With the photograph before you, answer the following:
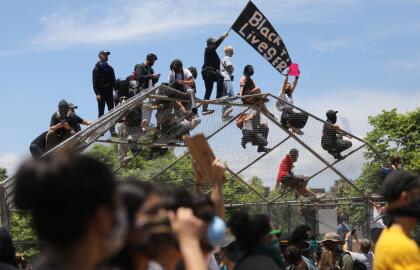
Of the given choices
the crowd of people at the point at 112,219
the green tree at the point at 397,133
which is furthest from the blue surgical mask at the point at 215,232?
the green tree at the point at 397,133

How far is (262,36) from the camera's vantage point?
1736 cm

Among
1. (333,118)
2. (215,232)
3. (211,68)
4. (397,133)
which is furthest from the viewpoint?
(397,133)

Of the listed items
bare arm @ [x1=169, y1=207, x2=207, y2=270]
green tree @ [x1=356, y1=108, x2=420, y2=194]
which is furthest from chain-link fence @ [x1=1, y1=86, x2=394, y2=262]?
green tree @ [x1=356, y1=108, x2=420, y2=194]

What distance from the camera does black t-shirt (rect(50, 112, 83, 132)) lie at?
15.7 m

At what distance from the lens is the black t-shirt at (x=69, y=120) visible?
15.7 meters

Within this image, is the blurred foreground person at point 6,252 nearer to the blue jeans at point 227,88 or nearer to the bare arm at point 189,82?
the bare arm at point 189,82

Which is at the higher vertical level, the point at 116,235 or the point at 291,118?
the point at 291,118

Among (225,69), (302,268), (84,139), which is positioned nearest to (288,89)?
(225,69)

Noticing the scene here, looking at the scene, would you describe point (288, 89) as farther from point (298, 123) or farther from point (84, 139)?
point (84, 139)

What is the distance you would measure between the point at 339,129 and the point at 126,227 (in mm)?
13435

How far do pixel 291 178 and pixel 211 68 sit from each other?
2715 mm

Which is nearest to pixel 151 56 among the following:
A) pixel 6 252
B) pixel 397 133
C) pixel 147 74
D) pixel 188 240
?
pixel 147 74

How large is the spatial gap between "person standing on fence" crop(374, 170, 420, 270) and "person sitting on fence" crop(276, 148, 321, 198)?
33.0ft

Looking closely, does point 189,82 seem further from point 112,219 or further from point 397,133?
point 397,133
